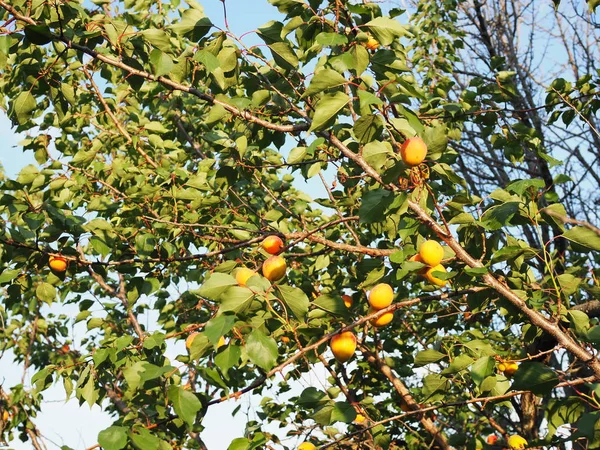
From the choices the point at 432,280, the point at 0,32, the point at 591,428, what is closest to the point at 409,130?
the point at 432,280

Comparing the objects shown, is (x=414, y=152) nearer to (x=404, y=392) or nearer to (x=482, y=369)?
(x=482, y=369)

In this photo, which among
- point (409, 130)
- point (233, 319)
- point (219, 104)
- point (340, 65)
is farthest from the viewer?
point (219, 104)

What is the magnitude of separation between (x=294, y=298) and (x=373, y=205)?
40 centimetres

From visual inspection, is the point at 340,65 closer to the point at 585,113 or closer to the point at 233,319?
the point at 233,319

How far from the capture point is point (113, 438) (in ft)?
5.97

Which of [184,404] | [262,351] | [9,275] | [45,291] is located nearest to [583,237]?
[262,351]

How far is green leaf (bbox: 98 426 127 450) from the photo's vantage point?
70.6 inches

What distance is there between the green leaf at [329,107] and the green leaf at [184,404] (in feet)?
2.93

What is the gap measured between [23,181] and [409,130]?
2.17 metres

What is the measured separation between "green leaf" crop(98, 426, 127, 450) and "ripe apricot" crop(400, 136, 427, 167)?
1.21 m

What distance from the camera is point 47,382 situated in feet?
8.77

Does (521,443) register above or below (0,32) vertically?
below

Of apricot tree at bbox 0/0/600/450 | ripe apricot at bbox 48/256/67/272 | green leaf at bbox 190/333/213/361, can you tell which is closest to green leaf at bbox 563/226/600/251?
apricot tree at bbox 0/0/600/450

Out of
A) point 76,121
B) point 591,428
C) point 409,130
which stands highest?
point 76,121
